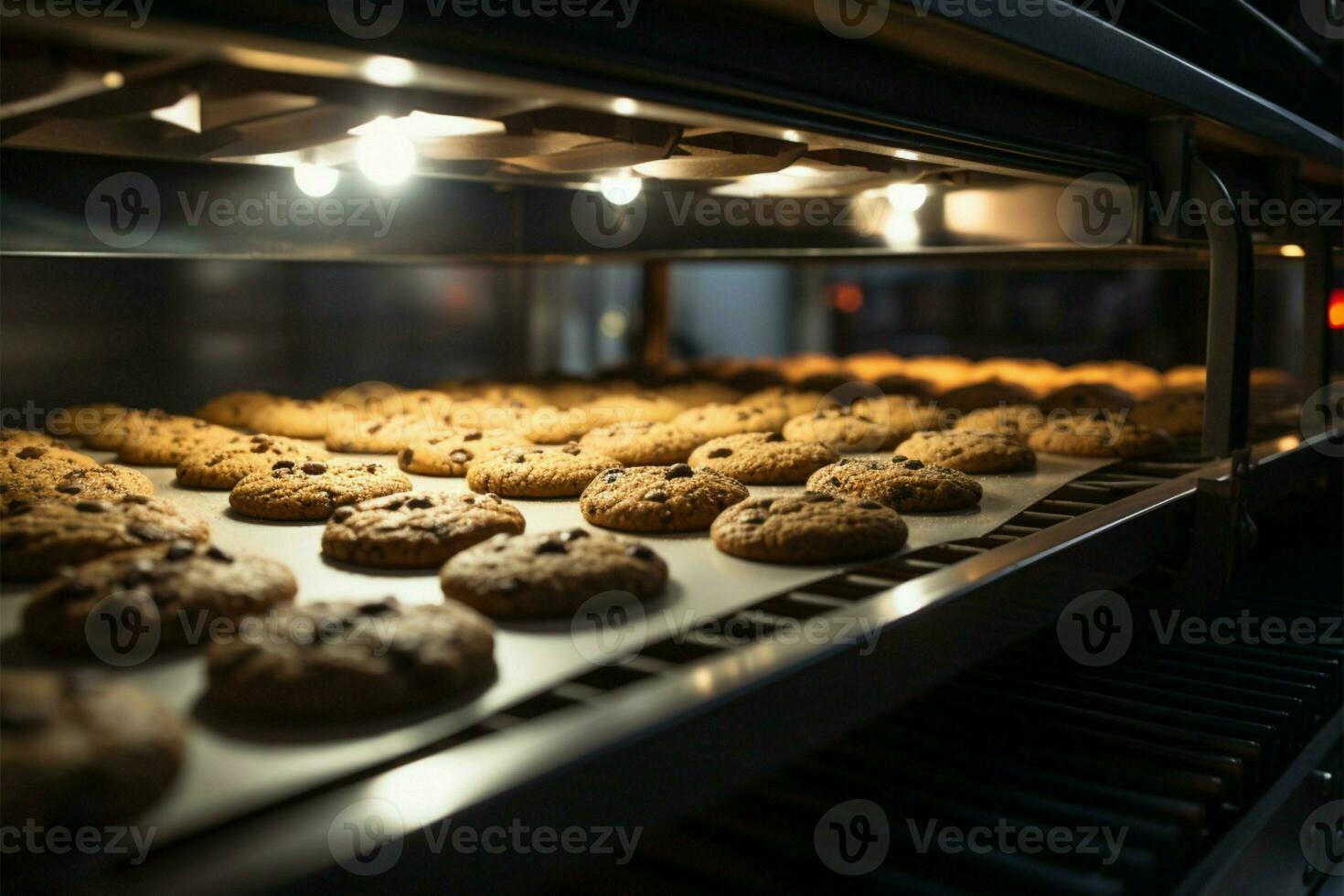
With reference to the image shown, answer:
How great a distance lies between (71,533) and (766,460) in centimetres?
156

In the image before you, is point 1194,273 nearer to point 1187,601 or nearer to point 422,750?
point 1187,601

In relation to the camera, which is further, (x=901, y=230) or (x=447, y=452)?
(x=901, y=230)

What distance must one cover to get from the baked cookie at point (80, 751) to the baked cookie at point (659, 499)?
122 cm

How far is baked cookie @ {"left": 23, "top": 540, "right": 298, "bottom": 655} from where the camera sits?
1314 millimetres

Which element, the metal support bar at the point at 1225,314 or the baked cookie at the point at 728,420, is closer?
the metal support bar at the point at 1225,314

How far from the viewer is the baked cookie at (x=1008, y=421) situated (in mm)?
3365

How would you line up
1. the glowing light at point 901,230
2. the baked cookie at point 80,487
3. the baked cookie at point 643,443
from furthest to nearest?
the glowing light at point 901,230 → the baked cookie at point 643,443 → the baked cookie at point 80,487

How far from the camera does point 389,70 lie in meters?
1.06

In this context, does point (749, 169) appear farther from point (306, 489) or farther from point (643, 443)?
point (306, 489)

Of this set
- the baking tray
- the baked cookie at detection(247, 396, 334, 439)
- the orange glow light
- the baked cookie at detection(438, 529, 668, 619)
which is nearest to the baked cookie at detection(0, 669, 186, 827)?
the baking tray

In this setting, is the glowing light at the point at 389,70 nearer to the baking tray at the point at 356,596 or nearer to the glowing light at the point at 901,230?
the baking tray at the point at 356,596

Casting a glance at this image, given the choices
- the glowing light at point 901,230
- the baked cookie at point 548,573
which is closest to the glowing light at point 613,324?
the glowing light at point 901,230

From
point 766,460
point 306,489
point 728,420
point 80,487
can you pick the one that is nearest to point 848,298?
point 728,420

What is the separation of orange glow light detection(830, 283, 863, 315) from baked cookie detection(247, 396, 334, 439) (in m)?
5.82
